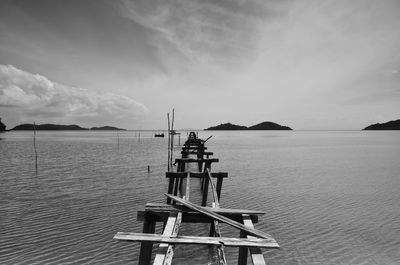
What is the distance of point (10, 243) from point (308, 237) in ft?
34.6

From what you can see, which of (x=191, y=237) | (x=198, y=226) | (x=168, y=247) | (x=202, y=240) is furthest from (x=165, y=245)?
(x=198, y=226)

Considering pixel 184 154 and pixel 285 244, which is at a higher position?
pixel 184 154

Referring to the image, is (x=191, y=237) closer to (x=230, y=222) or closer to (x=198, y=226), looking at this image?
(x=230, y=222)

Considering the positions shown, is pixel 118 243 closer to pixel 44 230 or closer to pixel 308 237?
pixel 44 230

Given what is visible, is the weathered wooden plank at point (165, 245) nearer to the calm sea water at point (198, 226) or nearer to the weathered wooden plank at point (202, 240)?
the weathered wooden plank at point (202, 240)

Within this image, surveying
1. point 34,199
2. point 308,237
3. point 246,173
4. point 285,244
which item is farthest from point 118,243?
point 246,173

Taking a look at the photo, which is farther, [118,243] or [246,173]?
[246,173]

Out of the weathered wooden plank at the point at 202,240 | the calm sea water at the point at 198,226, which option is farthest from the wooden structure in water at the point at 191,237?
the calm sea water at the point at 198,226

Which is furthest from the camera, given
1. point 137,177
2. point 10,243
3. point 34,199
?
point 137,177

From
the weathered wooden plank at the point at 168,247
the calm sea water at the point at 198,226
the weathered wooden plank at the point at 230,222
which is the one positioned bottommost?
the calm sea water at the point at 198,226

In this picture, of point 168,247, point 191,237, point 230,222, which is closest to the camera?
point 168,247

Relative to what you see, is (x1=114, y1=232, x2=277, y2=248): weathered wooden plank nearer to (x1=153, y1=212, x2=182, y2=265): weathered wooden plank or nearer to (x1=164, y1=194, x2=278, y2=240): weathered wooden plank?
(x1=153, y1=212, x2=182, y2=265): weathered wooden plank

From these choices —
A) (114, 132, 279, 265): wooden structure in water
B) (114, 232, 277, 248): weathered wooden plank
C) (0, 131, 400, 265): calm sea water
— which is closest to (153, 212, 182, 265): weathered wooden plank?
(114, 132, 279, 265): wooden structure in water

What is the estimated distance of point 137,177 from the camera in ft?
63.8
